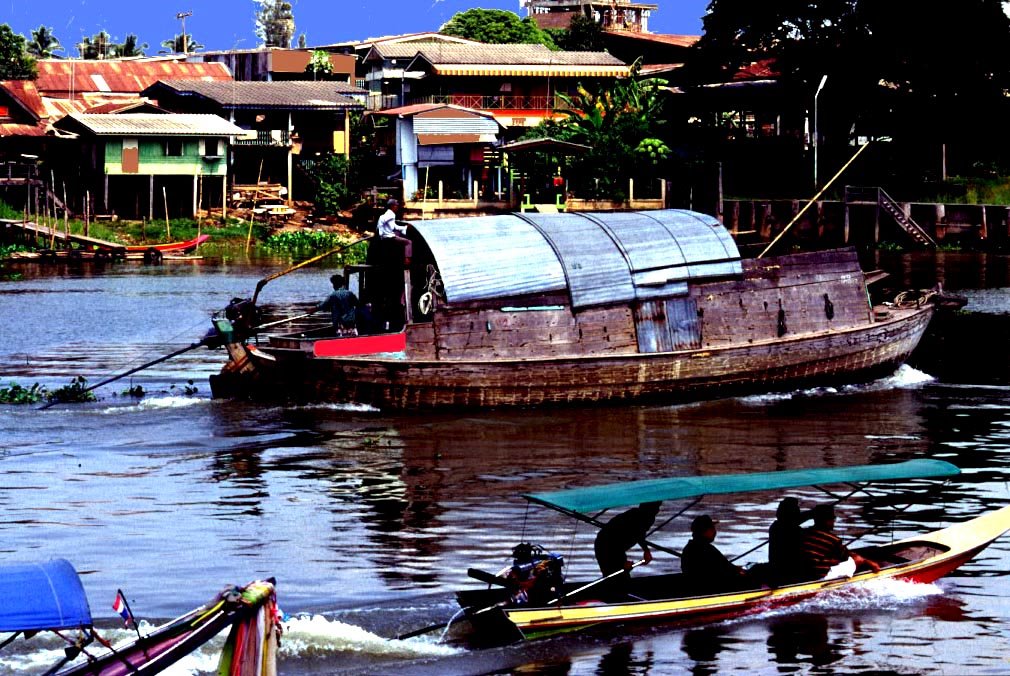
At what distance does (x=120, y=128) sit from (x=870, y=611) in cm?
5353

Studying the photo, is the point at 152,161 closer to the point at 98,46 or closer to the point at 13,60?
the point at 13,60

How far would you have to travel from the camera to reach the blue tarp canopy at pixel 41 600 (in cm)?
1069

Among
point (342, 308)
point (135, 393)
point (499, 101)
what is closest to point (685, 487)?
point (342, 308)

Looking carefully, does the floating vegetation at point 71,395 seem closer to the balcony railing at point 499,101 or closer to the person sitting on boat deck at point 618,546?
the person sitting on boat deck at point 618,546

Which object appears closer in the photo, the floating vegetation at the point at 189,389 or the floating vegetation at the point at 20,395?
the floating vegetation at the point at 20,395

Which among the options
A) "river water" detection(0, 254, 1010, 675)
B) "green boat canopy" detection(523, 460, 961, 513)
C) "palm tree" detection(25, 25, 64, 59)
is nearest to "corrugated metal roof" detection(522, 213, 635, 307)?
"river water" detection(0, 254, 1010, 675)

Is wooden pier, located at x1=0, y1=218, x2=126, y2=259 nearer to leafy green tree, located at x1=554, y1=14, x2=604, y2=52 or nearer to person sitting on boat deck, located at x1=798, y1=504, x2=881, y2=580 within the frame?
leafy green tree, located at x1=554, y1=14, x2=604, y2=52

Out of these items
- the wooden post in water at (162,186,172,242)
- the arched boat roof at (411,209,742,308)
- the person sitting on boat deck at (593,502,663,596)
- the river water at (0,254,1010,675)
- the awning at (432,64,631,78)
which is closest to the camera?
the river water at (0,254,1010,675)

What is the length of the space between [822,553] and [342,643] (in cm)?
491

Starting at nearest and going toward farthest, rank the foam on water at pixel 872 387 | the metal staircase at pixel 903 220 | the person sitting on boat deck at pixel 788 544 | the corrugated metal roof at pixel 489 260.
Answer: the person sitting on boat deck at pixel 788 544
the corrugated metal roof at pixel 489 260
the foam on water at pixel 872 387
the metal staircase at pixel 903 220

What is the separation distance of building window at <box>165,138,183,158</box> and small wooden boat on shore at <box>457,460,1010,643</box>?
52.8m

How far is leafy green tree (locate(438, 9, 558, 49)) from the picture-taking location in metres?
95.2

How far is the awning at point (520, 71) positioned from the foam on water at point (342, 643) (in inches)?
2281

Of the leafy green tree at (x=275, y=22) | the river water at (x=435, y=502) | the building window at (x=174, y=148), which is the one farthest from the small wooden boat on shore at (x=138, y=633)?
the leafy green tree at (x=275, y=22)
